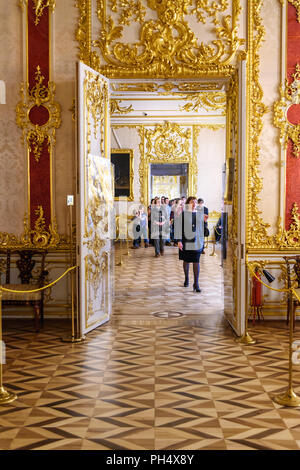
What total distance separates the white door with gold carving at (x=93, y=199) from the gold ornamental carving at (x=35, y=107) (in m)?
0.66

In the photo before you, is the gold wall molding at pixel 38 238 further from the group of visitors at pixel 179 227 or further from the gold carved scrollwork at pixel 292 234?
the gold carved scrollwork at pixel 292 234

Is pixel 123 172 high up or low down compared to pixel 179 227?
up

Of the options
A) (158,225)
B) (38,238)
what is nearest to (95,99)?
(38,238)

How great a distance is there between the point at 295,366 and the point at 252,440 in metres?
1.83

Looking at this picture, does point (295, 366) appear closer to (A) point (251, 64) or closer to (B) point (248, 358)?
(B) point (248, 358)

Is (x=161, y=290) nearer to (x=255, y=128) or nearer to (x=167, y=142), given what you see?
(x=255, y=128)

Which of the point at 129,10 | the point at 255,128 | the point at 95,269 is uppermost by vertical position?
the point at 129,10

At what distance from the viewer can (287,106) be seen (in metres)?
7.08

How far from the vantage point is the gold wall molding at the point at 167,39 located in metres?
6.98

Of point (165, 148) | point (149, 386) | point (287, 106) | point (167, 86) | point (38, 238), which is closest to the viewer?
point (149, 386)

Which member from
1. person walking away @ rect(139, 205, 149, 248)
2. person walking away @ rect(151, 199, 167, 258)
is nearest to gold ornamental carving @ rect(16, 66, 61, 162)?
person walking away @ rect(151, 199, 167, 258)

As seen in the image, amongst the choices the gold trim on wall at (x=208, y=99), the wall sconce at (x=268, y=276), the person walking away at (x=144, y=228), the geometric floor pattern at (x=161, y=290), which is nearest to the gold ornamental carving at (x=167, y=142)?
the gold trim on wall at (x=208, y=99)

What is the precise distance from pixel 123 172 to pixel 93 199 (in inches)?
445
